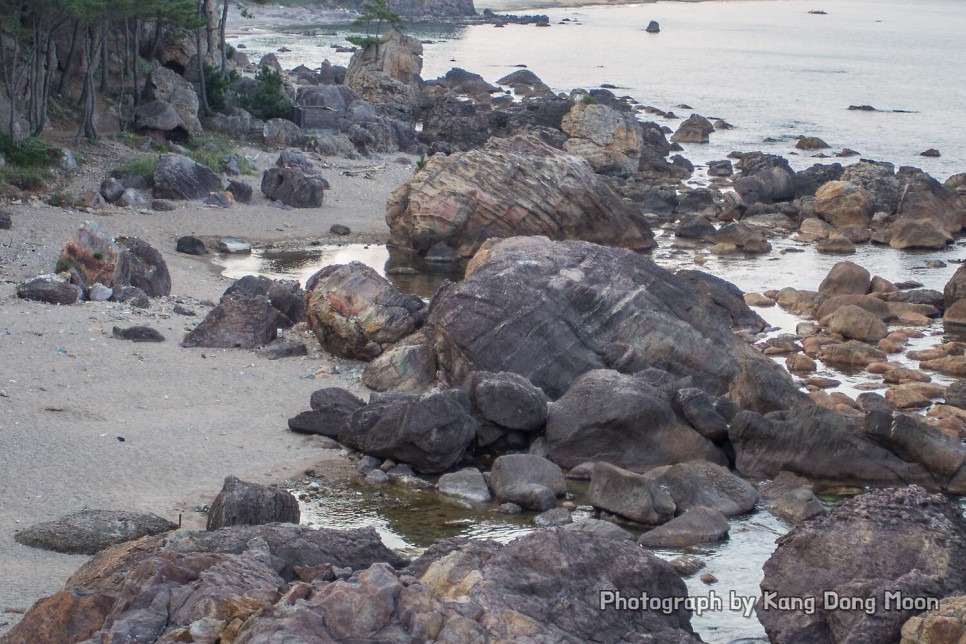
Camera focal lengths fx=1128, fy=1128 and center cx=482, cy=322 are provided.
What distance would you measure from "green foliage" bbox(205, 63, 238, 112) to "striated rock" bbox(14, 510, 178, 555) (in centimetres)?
Answer: 3448

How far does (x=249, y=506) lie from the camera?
13.4 metres

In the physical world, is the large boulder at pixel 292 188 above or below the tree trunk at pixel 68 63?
below

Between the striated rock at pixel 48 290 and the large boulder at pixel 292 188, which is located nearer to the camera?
the striated rock at pixel 48 290

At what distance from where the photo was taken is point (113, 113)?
39938 mm

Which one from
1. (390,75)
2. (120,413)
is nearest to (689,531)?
(120,413)

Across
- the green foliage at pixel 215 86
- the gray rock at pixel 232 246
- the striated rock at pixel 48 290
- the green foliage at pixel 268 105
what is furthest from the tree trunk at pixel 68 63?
the striated rock at pixel 48 290

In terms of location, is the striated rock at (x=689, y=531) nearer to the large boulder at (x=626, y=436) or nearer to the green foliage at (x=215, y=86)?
the large boulder at (x=626, y=436)

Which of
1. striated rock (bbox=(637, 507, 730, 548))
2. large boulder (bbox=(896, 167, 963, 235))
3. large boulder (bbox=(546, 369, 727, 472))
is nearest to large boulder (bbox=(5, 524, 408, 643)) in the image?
striated rock (bbox=(637, 507, 730, 548))

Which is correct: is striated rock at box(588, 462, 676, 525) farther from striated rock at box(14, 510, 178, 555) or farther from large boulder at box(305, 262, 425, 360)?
large boulder at box(305, 262, 425, 360)

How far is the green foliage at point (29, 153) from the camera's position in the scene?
33.1 metres

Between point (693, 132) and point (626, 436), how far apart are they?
44.3m

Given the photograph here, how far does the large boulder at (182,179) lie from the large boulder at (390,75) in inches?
755

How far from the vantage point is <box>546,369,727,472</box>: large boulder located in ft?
58.7

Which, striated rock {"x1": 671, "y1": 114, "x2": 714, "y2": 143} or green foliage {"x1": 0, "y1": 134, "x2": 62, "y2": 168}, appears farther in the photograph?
striated rock {"x1": 671, "y1": 114, "x2": 714, "y2": 143}
